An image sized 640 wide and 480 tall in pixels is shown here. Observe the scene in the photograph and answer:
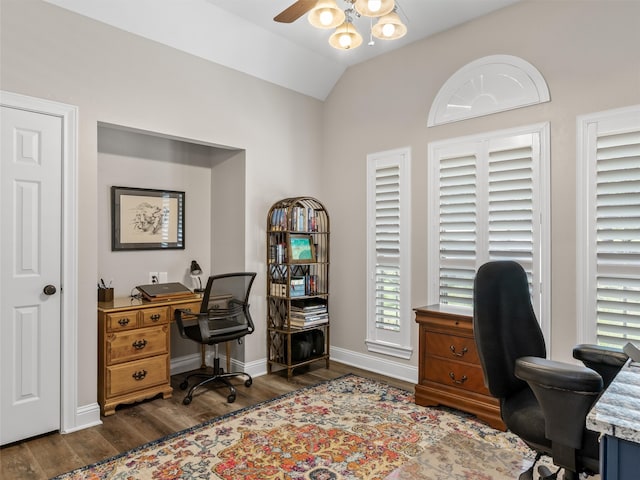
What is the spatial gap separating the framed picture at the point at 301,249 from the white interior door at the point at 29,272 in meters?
1.94

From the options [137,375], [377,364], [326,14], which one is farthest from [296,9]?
[377,364]

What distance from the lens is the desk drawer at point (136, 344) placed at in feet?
10.3

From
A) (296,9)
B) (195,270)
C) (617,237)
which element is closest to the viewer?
(296,9)

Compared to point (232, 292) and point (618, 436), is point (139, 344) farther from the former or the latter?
point (618, 436)

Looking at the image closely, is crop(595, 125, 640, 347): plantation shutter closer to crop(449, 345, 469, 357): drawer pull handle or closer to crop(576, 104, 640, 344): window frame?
crop(576, 104, 640, 344): window frame

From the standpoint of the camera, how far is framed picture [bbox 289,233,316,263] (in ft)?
13.2

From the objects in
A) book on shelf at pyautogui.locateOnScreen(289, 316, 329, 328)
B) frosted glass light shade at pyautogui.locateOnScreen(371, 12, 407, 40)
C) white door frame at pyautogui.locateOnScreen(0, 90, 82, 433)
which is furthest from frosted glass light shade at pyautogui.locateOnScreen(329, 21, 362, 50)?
book on shelf at pyautogui.locateOnScreen(289, 316, 329, 328)

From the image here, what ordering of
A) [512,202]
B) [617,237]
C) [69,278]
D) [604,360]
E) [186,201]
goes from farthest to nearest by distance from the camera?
[186,201]
[512,202]
[69,278]
[617,237]
[604,360]

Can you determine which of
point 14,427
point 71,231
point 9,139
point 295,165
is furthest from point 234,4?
point 14,427

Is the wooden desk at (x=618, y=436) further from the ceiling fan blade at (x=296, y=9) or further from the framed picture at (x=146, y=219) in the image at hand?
the framed picture at (x=146, y=219)

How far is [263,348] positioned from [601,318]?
2.92 meters

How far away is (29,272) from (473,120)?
11.8 feet

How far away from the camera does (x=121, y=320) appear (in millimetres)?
3188

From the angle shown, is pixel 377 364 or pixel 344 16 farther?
pixel 377 364
